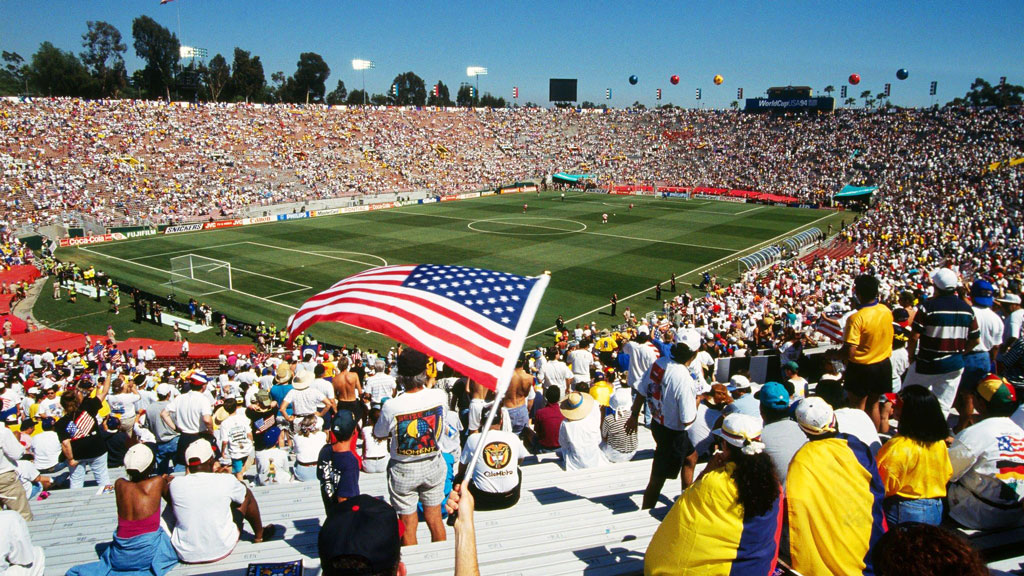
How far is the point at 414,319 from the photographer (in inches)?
256

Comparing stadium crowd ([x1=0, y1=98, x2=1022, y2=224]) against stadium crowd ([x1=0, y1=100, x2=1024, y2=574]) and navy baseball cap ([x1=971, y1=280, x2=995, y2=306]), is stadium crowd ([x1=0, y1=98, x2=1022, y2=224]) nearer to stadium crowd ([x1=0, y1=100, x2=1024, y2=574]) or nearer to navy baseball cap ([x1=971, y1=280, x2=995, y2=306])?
stadium crowd ([x1=0, y1=100, x2=1024, y2=574])

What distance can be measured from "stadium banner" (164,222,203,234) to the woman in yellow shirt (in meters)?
53.8

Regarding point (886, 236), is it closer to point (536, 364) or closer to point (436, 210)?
point (536, 364)

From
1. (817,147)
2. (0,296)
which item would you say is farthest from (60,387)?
(817,147)

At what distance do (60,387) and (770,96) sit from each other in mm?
98707

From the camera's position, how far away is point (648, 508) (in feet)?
22.6

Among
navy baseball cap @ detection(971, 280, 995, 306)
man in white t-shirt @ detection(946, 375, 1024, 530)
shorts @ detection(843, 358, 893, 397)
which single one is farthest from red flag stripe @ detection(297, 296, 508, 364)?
navy baseball cap @ detection(971, 280, 995, 306)

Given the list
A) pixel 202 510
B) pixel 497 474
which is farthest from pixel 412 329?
pixel 202 510

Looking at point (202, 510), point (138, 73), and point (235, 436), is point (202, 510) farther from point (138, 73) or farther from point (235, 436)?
point (138, 73)

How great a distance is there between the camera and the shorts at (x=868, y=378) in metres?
7.54

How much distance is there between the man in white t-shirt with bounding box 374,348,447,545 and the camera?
6.20m

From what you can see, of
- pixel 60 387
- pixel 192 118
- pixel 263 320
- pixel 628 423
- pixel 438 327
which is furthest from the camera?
pixel 192 118

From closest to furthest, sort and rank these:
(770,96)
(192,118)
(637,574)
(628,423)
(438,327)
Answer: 1. (637,574)
2. (438,327)
3. (628,423)
4. (192,118)
5. (770,96)

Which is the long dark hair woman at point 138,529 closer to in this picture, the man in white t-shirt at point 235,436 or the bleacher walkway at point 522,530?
the bleacher walkway at point 522,530
